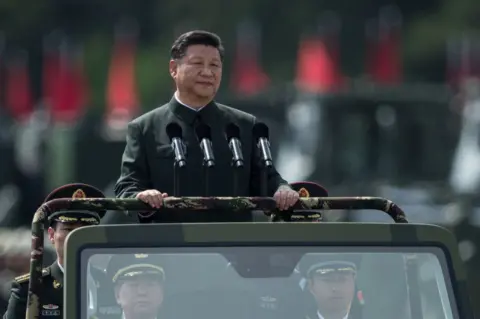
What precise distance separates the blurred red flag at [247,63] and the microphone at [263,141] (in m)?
26.8

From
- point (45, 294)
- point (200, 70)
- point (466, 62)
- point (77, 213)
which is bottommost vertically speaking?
point (45, 294)

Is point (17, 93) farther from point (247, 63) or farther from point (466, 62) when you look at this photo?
point (466, 62)

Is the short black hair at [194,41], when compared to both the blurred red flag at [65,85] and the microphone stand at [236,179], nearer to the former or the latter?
the microphone stand at [236,179]

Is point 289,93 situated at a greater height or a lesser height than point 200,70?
greater

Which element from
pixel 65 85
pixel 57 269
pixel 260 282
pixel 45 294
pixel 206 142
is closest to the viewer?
pixel 260 282

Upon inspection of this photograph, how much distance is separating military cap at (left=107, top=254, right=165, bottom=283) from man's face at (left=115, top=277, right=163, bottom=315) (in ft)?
0.05

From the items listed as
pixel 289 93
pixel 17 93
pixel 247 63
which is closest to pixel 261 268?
pixel 289 93

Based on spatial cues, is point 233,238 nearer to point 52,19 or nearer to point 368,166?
point 368,166

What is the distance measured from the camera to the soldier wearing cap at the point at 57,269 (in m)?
7.11

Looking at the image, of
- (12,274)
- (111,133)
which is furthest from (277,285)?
(111,133)

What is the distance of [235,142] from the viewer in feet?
24.1

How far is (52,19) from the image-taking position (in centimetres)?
5794

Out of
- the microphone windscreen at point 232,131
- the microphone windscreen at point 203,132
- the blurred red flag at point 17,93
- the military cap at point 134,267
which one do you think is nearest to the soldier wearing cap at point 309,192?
the microphone windscreen at point 232,131

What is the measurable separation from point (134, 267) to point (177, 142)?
100 cm
